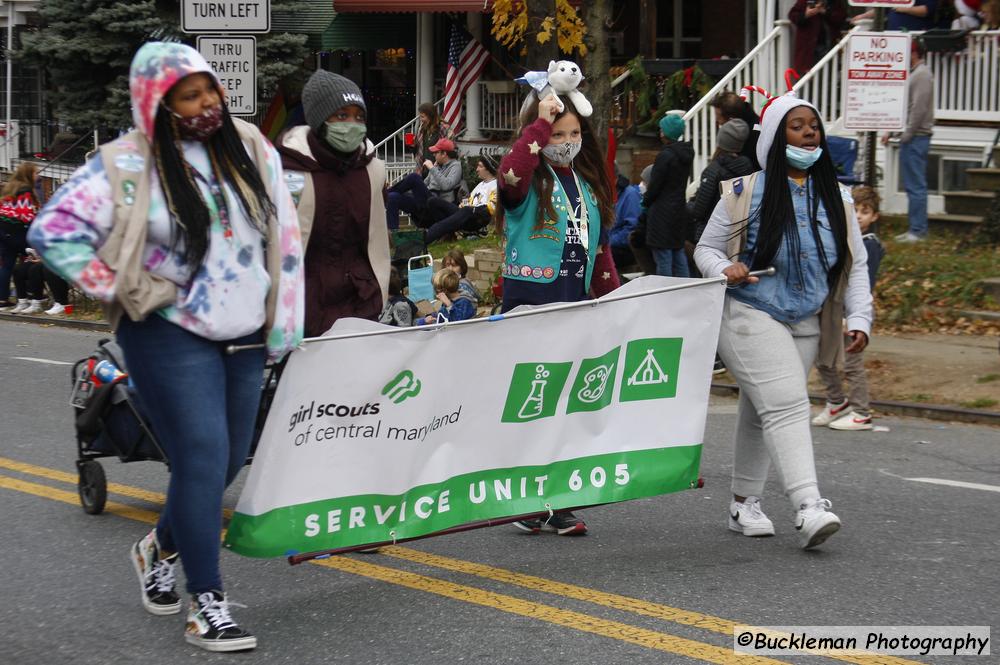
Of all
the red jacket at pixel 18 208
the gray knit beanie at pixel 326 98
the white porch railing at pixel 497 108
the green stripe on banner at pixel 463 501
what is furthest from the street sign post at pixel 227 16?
the white porch railing at pixel 497 108

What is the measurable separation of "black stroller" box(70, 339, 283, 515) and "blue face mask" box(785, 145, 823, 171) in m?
2.44

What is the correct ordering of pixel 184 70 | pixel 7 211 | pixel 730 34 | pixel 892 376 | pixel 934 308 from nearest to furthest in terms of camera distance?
pixel 184 70, pixel 892 376, pixel 934 308, pixel 7 211, pixel 730 34

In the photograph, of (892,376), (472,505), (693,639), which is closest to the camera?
(693,639)

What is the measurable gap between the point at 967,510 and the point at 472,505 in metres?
2.79

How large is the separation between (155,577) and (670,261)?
7921 millimetres

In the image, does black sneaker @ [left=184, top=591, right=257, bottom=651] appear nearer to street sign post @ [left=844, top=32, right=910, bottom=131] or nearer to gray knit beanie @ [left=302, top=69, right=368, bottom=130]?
gray knit beanie @ [left=302, top=69, right=368, bottom=130]

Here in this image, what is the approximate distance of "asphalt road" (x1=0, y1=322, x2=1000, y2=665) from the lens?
16.1 ft

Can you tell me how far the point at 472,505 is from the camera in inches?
220

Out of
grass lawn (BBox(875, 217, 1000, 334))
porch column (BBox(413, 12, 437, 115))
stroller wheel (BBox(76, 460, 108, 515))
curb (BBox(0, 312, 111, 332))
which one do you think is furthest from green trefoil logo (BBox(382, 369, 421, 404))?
porch column (BBox(413, 12, 437, 115))

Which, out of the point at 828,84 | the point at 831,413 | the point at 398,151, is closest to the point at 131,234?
the point at 831,413

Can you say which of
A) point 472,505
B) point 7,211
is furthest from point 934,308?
point 7,211

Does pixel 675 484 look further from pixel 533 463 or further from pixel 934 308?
pixel 934 308

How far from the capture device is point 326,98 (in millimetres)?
5590

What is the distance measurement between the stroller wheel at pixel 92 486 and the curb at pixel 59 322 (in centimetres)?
962
